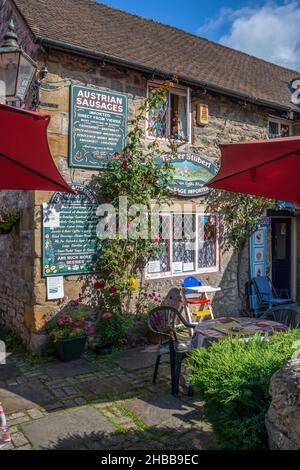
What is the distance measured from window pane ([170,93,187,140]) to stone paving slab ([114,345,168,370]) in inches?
164

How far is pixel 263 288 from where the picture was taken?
A: 344 inches

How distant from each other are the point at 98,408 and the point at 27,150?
9.55ft

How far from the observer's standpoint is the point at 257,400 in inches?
108

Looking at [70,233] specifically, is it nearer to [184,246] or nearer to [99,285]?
[99,285]

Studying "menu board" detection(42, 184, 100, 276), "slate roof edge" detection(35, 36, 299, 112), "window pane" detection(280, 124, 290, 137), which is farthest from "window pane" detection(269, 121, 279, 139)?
"menu board" detection(42, 184, 100, 276)

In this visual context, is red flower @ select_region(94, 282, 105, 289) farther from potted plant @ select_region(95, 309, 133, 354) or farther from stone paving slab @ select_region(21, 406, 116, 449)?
stone paving slab @ select_region(21, 406, 116, 449)

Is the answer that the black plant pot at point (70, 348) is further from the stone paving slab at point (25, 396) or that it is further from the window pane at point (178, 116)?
the window pane at point (178, 116)

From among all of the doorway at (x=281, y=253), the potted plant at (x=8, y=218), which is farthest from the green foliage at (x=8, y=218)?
the doorway at (x=281, y=253)

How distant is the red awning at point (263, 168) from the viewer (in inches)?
119

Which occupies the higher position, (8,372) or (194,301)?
(194,301)

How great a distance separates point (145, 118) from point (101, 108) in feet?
2.81

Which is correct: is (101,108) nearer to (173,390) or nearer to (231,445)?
(173,390)

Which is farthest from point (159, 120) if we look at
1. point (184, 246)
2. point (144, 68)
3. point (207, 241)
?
point (207, 241)

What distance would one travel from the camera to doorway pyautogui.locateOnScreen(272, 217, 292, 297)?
9.84 m
